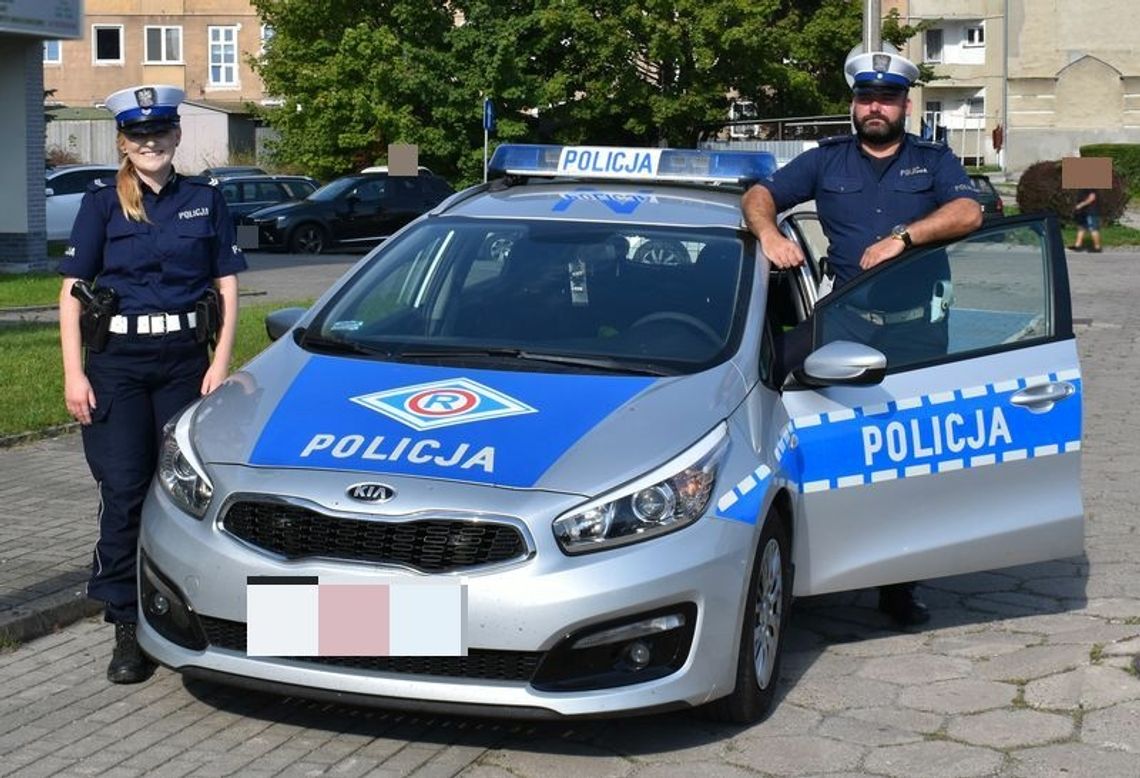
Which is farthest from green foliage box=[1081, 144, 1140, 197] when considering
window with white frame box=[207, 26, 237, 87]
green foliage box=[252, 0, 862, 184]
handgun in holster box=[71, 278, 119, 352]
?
handgun in holster box=[71, 278, 119, 352]

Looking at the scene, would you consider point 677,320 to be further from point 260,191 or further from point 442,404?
point 260,191

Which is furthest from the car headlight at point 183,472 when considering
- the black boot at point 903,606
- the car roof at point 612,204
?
the black boot at point 903,606

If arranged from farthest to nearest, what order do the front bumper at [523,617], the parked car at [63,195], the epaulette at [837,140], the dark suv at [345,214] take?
the dark suv at [345,214]
the parked car at [63,195]
the epaulette at [837,140]
the front bumper at [523,617]

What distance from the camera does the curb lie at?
6.13 meters

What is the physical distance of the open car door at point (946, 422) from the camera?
5.70 metres

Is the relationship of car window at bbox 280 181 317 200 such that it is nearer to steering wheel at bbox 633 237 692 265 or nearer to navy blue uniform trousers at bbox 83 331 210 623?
steering wheel at bbox 633 237 692 265

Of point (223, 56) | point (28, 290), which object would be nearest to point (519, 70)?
point (223, 56)

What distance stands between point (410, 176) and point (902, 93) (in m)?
25.6

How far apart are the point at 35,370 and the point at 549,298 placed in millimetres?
7137

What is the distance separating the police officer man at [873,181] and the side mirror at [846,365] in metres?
0.82

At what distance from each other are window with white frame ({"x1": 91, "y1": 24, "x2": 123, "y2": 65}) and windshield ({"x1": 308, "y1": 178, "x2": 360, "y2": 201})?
3564 centimetres

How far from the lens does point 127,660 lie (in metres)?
5.67

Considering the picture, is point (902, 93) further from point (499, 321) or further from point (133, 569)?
point (133, 569)

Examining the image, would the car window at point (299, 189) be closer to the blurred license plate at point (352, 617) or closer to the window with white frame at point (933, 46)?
the blurred license plate at point (352, 617)
